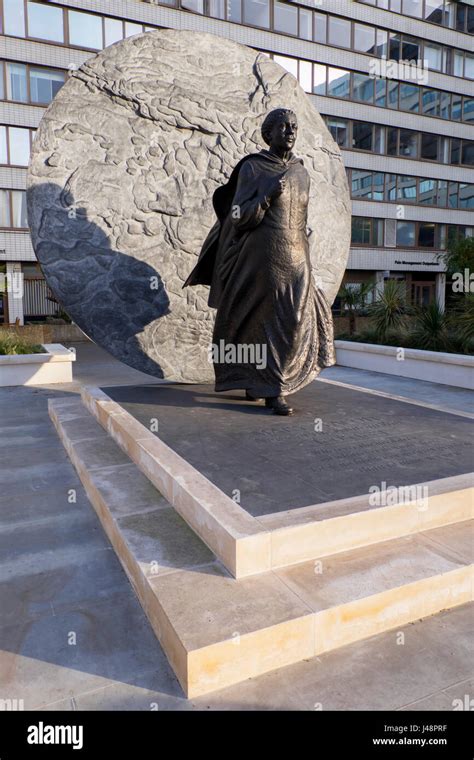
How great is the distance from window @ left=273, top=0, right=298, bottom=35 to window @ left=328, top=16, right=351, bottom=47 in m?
1.97

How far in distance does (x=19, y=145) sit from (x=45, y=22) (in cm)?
453

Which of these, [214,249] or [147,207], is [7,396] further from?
[214,249]

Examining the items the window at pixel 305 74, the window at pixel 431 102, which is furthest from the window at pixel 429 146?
the window at pixel 305 74

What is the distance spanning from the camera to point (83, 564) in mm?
3410

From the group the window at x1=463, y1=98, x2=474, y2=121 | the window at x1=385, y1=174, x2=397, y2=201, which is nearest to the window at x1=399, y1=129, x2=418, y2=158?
the window at x1=385, y1=174, x2=397, y2=201

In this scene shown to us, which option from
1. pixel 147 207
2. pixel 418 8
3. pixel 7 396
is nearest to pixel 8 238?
pixel 7 396

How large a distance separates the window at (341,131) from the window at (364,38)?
357 centimetres

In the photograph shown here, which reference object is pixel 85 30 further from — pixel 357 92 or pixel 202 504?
pixel 202 504

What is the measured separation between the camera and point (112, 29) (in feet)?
69.4

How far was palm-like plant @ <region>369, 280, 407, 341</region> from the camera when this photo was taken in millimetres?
13492

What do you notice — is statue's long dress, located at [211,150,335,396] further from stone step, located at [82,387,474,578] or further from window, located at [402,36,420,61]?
window, located at [402,36,420,61]

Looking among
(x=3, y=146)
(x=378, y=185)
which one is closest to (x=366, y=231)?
(x=378, y=185)
